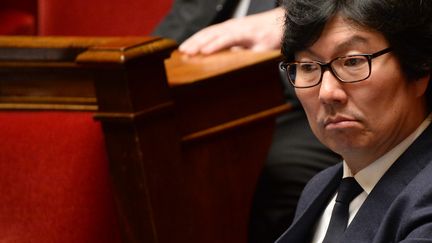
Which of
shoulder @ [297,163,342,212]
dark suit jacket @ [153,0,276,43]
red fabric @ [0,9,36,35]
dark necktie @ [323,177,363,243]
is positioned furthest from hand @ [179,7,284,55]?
red fabric @ [0,9,36,35]

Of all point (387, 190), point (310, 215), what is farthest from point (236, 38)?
point (387, 190)

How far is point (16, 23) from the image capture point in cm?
208

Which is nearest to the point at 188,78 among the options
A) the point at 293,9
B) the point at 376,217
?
the point at 293,9

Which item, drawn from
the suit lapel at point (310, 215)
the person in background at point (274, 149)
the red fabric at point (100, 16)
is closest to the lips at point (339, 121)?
the suit lapel at point (310, 215)

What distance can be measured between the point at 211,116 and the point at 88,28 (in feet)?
1.90

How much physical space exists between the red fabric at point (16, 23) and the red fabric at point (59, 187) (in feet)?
2.66

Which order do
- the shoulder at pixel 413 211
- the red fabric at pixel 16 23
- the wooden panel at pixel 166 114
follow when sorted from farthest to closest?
1. the red fabric at pixel 16 23
2. the wooden panel at pixel 166 114
3. the shoulder at pixel 413 211

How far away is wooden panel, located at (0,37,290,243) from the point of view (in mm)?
1208

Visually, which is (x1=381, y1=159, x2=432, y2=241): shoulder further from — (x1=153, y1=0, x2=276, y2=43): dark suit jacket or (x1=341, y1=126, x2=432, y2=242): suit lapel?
(x1=153, y1=0, x2=276, y2=43): dark suit jacket

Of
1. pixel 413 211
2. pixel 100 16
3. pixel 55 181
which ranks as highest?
pixel 100 16

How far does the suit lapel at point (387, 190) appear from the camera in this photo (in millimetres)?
873

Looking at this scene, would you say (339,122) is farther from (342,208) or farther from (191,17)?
(191,17)

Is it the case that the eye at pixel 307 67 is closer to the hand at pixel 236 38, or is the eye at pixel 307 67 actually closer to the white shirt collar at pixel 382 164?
the white shirt collar at pixel 382 164

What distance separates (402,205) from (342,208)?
4.0 inches
